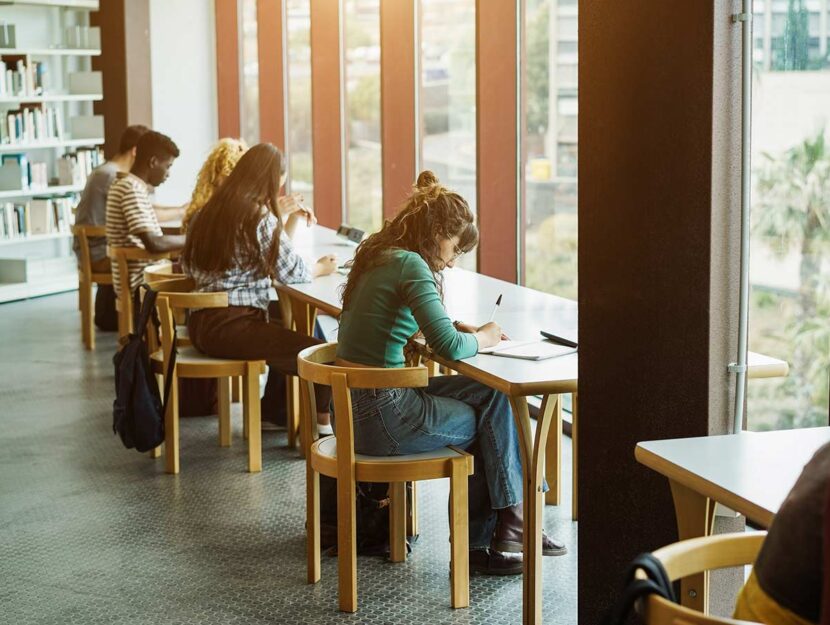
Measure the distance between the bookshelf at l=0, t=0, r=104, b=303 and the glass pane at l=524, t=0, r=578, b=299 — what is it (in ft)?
16.0

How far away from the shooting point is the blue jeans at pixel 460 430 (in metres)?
3.40

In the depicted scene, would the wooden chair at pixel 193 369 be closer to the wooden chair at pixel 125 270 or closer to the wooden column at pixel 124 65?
the wooden chair at pixel 125 270

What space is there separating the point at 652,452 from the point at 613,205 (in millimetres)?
709

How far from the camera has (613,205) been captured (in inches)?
109

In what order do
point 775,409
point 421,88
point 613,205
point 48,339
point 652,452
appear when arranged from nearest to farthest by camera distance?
point 652,452 < point 613,205 < point 775,409 < point 421,88 < point 48,339

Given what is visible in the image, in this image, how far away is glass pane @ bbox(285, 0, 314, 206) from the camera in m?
8.83

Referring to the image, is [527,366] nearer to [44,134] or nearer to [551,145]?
[551,145]

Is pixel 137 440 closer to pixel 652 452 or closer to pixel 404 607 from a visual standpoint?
pixel 404 607

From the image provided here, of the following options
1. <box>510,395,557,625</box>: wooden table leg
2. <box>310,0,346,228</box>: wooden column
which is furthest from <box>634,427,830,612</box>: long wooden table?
<box>310,0,346,228</box>: wooden column

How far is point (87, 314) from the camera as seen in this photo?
23.9ft

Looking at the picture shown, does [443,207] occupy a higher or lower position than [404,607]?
higher

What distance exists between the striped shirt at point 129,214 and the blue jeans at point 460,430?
3.05 metres

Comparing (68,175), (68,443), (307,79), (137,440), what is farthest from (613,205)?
(68,175)

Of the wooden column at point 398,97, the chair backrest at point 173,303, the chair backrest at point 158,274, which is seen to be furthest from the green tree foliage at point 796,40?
the wooden column at point 398,97
